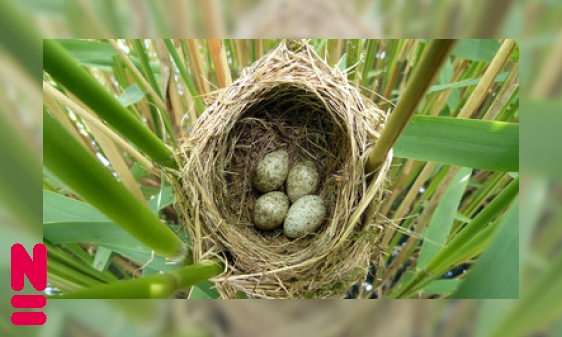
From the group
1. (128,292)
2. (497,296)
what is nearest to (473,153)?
(497,296)

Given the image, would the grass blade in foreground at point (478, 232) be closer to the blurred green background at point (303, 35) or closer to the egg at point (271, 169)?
the blurred green background at point (303, 35)

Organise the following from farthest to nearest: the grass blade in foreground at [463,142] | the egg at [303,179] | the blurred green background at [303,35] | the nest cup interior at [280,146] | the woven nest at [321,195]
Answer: the egg at [303,179], the nest cup interior at [280,146], the woven nest at [321,195], the grass blade in foreground at [463,142], the blurred green background at [303,35]

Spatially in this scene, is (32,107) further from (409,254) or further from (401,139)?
(409,254)

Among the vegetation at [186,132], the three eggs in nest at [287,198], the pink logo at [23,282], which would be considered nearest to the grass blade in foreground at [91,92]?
the vegetation at [186,132]

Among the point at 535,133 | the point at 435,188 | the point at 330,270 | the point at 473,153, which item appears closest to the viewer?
the point at 535,133

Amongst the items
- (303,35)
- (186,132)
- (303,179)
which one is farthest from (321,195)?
(303,35)

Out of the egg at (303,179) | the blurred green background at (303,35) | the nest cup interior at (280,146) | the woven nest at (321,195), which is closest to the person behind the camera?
the blurred green background at (303,35)

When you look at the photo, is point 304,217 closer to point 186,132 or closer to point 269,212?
point 269,212
